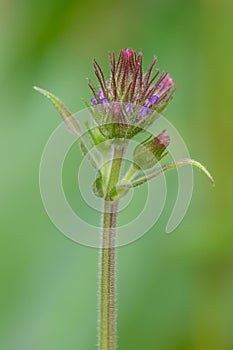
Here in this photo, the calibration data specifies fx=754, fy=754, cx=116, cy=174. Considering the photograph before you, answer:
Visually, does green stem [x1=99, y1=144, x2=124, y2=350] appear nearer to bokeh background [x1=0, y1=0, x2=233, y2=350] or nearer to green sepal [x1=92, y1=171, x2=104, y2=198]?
green sepal [x1=92, y1=171, x2=104, y2=198]

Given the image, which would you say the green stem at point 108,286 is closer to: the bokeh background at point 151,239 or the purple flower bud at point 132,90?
the purple flower bud at point 132,90

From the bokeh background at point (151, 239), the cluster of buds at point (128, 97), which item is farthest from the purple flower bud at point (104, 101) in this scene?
the bokeh background at point (151, 239)

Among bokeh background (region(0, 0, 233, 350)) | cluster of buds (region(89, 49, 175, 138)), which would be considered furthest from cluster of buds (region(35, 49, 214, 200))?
bokeh background (region(0, 0, 233, 350))

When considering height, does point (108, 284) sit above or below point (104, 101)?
below

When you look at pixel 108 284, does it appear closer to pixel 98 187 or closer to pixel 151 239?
pixel 98 187

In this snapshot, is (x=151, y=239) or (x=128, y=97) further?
(x=151, y=239)

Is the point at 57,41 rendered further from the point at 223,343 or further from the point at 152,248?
the point at 223,343

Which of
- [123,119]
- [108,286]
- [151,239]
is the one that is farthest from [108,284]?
[151,239]
